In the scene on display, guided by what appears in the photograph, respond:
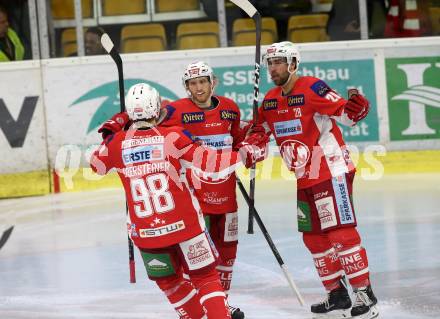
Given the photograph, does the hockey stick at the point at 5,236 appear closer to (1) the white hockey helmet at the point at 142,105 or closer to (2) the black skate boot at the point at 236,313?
(2) the black skate boot at the point at 236,313

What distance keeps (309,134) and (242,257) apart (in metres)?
1.58

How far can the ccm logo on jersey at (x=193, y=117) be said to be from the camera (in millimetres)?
6414

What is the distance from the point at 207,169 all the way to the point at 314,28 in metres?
5.67

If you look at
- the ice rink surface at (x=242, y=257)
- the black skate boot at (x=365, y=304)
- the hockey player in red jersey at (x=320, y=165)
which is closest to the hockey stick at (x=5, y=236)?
the ice rink surface at (x=242, y=257)

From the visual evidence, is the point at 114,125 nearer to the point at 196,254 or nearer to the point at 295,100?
the point at 196,254

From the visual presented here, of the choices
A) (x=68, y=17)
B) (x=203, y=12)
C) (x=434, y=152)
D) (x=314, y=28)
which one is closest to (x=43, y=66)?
(x=68, y=17)

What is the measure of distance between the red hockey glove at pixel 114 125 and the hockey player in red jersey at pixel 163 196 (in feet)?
0.66

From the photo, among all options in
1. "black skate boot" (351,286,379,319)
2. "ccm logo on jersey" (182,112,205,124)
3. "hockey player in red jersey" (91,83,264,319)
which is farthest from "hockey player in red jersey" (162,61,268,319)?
"hockey player in red jersey" (91,83,264,319)

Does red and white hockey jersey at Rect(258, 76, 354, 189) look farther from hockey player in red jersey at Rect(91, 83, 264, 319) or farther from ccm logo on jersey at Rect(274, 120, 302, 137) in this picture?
hockey player in red jersey at Rect(91, 83, 264, 319)

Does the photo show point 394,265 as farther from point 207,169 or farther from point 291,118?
point 207,169

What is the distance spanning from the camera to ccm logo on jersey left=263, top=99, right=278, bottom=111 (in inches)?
255

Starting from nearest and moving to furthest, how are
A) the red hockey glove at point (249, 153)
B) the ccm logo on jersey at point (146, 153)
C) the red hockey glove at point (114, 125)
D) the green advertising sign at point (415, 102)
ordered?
1. the ccm logo on jersey at point (146, 153)
2. the red hockey glove at point (114, 125)
3. the red hockey glove at point (249, 153)
4. the green advertising sign at point (415, 102)

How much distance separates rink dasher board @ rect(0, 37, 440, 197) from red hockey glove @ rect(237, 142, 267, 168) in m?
4.42

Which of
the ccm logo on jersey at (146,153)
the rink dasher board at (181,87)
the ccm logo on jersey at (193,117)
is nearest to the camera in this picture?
the ccm logo on jersey at (146,153)
